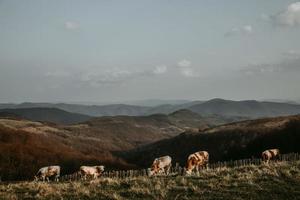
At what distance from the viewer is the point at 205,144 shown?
123 metres

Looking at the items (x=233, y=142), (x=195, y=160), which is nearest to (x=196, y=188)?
(x=195, y=160)

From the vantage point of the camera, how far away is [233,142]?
367ft

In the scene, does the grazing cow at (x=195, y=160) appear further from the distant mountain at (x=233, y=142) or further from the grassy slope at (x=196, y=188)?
the distant mountain at (x=233, y=142)

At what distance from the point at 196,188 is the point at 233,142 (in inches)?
3939

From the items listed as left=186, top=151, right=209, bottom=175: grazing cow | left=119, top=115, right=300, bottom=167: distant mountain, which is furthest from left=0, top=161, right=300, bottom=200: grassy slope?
left=119, top=115, right=300, bottom=167: distant mountain

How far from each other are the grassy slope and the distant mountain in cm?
6697

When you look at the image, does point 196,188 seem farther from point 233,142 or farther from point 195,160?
point 233,142

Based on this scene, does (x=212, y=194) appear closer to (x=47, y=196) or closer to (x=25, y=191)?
(x=47, y=196)

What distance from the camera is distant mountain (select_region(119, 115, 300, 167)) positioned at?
94500mm

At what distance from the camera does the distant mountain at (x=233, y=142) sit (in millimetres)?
94500

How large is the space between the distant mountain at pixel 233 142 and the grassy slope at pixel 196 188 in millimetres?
66966

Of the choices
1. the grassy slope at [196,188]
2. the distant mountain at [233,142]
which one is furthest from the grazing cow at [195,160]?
the distant mountain at [233,142]

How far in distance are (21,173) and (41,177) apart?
2167 inches

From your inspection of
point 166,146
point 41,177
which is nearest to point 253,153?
point 166,146
